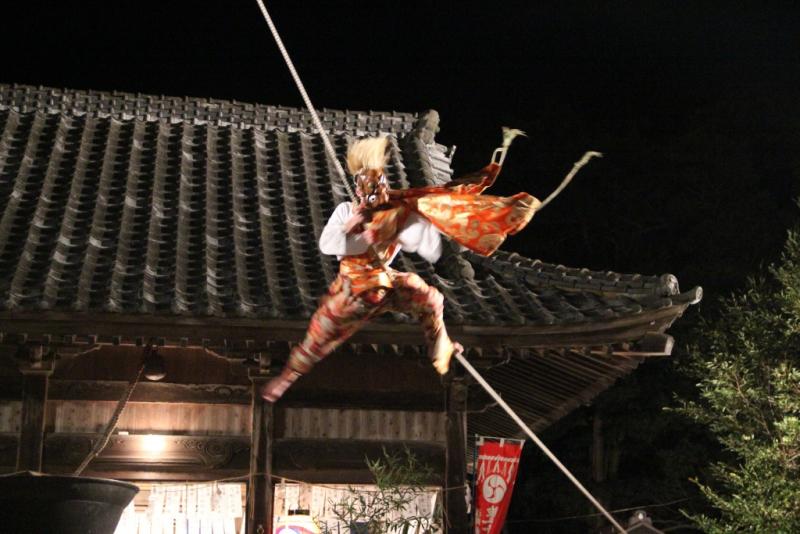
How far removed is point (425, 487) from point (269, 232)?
2.63 meters

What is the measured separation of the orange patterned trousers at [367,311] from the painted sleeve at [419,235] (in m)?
0.18

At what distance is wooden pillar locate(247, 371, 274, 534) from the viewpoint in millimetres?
9742

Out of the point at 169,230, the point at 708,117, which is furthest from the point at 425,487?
the point at 708,117

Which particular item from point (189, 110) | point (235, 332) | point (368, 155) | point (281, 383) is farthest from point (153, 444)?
point (189, 110)

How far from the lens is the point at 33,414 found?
963cm

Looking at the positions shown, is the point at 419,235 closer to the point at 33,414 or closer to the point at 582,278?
the point at 582,278

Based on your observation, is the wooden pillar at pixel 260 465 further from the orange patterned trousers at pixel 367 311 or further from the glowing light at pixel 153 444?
the orange patterned trousers at pixel 367 311

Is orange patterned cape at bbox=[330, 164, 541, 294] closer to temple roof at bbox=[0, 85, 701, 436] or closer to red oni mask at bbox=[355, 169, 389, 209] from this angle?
red oni mask at bbox=[355, 169, 389, 209]

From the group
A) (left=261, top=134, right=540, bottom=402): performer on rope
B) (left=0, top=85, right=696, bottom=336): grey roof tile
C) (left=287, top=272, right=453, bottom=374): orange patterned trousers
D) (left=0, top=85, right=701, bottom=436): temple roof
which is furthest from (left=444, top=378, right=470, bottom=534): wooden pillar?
(left=261, top=134, right=540, bottom=402): performer on rope

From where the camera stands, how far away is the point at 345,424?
1016 centimetres

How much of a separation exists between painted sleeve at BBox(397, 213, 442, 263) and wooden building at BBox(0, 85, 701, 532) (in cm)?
203

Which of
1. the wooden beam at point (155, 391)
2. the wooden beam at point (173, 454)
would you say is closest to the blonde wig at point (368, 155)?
the wooden beam at point (155, 391)

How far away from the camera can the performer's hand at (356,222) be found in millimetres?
6758

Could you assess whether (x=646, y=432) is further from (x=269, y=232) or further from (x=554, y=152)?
(x=269, y=232)
